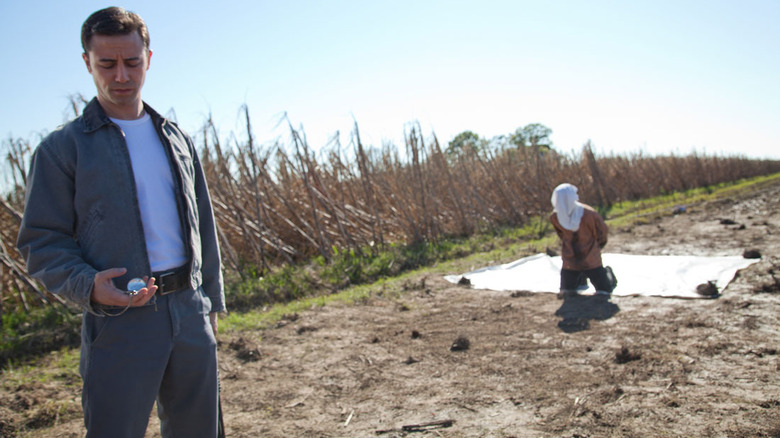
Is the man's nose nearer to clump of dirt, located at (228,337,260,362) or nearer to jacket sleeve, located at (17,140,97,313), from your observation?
jacket sleeve, located at (17,140,97,313)

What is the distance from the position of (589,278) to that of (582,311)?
2.53ft

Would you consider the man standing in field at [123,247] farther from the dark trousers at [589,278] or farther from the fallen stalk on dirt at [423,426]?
the dark trousers at [589,278]

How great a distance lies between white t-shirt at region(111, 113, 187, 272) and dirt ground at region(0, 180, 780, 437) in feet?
4.69

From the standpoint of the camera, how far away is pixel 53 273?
1.24 meters

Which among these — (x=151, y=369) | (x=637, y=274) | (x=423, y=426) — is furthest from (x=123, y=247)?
(x=637, y=274)

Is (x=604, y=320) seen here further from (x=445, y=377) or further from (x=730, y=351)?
(x=445, y=377)

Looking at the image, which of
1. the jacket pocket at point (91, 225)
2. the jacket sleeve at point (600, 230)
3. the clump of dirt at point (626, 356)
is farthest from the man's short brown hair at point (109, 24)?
the jacket sleeve at point (600, 230)

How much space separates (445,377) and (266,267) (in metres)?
3.62

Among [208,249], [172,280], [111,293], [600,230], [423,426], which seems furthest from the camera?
[600,230]

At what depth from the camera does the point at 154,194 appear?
1.44 meters

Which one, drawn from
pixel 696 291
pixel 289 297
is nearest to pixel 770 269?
pixel 696 291

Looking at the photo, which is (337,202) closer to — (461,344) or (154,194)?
(461,344)

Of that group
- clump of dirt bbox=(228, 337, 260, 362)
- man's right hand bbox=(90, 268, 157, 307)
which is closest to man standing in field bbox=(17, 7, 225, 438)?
man's right hand bbox=(90, 268, 157, 307)

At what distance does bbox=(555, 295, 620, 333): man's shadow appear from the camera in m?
3.94
